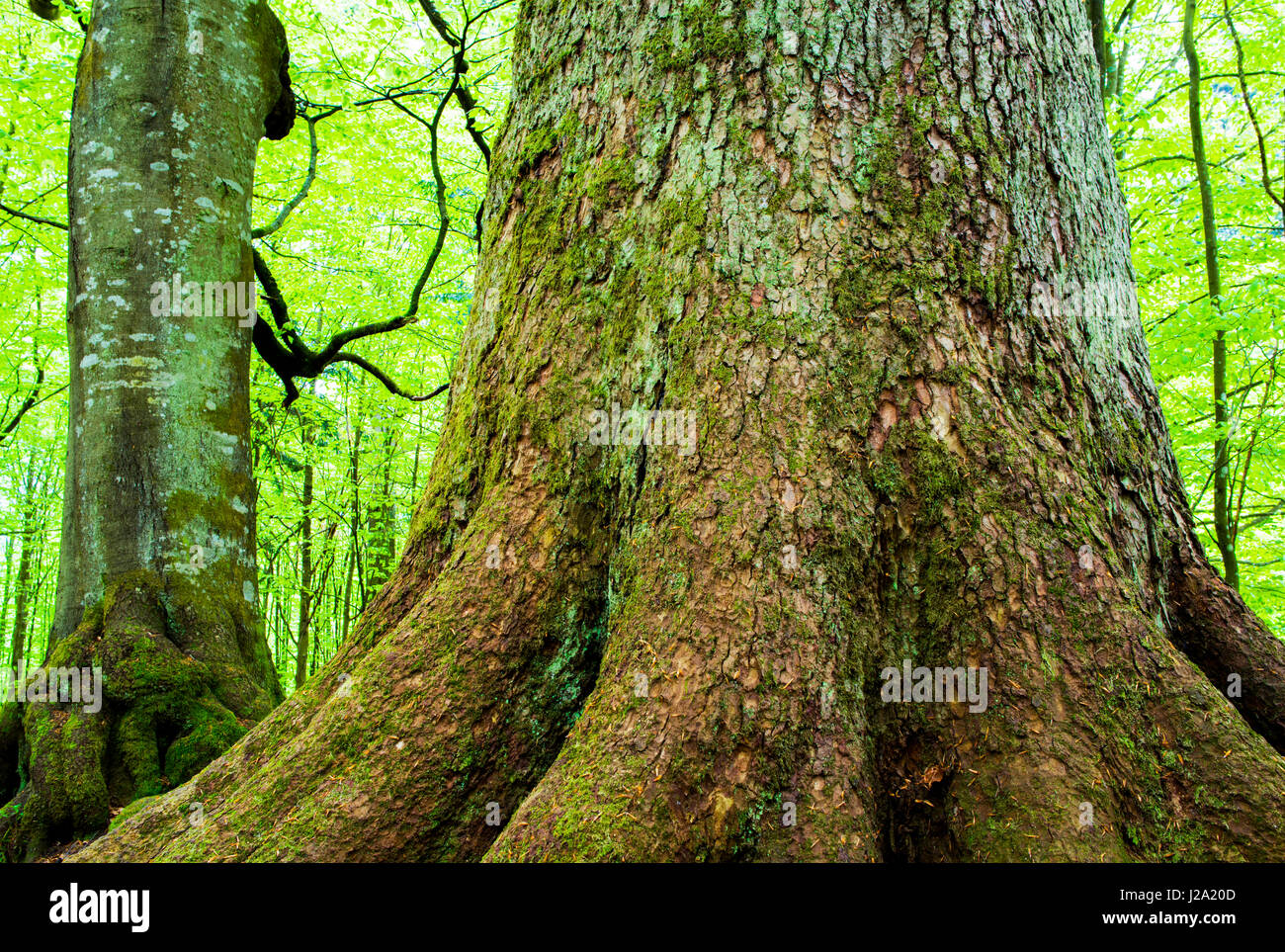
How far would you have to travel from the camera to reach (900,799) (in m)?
1.63

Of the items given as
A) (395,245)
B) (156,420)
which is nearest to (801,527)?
(156,420)

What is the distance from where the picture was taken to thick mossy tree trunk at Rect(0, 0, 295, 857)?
2.95 meters

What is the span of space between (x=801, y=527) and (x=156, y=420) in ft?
10.5

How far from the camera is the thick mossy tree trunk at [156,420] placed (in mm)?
2949

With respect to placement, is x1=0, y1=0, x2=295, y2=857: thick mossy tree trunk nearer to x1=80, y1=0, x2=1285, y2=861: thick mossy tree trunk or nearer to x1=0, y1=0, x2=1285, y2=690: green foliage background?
x1=80, y1=0, x2=1285, y2=861: thick mossy tree trunk

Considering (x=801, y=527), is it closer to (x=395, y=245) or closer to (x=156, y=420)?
(x=156, y=420)

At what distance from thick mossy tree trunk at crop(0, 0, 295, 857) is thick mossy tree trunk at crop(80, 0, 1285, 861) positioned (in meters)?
1.16

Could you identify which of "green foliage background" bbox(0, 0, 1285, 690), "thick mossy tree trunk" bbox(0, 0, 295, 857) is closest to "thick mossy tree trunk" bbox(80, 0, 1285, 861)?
"thick mossy tree trunk" bbox(0, 0, 295, 857)
